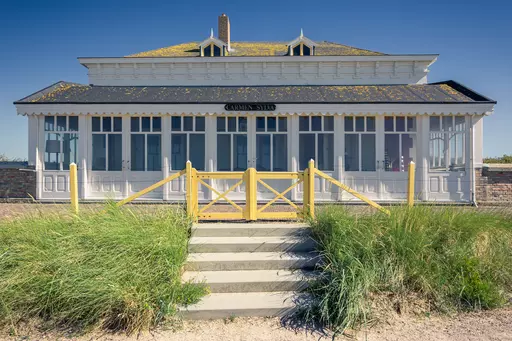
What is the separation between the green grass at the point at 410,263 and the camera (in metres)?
4.68

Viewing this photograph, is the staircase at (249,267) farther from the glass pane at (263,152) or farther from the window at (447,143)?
the window at (447,143)

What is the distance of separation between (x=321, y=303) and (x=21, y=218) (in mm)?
5451

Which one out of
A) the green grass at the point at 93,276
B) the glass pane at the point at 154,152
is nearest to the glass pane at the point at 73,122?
the glass pane at the point at 154,152

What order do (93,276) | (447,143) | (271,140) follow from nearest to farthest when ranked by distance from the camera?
1. (93,276)
2. (447,143)
3. (271,140)

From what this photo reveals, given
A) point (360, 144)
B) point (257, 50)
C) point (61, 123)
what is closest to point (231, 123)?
point (360, 144)

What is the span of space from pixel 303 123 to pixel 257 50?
609 cm

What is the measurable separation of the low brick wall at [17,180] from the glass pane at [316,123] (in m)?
10.1

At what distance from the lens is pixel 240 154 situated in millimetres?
12531

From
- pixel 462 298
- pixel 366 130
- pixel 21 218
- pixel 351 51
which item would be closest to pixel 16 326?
pixel 21 218

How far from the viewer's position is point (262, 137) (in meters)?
12.5

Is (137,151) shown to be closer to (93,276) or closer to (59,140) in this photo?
(59,140)

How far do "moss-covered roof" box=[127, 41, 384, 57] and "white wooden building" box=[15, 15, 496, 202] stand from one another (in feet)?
10.5

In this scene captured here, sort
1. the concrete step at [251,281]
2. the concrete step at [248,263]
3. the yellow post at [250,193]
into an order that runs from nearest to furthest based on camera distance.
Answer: the concrete step at [251,281], the concrete step at [248,263], the yellow post at [250,193]

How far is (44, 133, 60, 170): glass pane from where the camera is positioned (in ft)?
41.0
